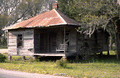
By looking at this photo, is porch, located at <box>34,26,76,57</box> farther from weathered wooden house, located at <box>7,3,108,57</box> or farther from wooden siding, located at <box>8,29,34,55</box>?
wooden siding, located at <box>8,29,34,55</box>

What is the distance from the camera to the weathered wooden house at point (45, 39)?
16.6 metres

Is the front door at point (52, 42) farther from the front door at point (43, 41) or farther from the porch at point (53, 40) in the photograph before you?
the front door at point (43, 41)

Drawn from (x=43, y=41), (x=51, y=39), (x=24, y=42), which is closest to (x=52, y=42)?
(x=51, y=39)

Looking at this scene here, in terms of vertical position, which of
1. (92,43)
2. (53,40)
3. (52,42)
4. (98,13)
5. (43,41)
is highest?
(98,13)

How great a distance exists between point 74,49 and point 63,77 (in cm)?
852

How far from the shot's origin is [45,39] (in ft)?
61.2

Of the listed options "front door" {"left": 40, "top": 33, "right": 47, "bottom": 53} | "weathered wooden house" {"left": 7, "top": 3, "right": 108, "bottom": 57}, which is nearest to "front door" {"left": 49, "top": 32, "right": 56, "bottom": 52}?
"weathered wooden house" {"left": 7, "top": 3, "right": 108, "bottom": 57}

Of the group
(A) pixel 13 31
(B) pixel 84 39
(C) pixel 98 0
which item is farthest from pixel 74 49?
(A) pixel 13 31

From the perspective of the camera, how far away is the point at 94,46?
19.3m

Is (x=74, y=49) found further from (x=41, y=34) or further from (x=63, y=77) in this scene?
(x=63, y=77)

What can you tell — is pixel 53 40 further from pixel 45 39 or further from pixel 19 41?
pixel 19 41

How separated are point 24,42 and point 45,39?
2499mm

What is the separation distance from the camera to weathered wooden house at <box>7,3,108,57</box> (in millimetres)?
16609

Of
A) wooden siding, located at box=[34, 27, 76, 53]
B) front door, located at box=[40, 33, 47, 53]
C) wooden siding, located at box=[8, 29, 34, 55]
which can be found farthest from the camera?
front door, located at box=[40, 33, 47, 53]
